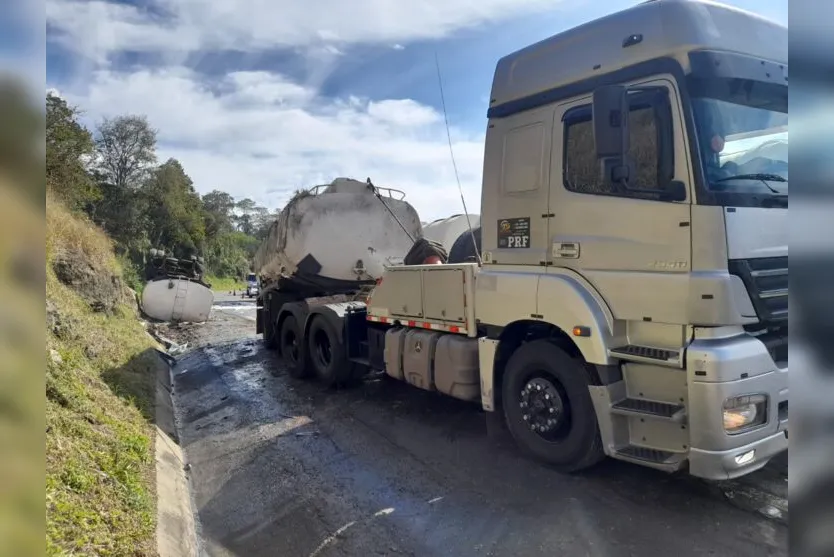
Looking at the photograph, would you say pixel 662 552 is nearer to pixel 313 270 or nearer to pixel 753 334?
pixel 753 334

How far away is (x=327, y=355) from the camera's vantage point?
27.1 ft

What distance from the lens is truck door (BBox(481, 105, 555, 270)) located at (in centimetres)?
462

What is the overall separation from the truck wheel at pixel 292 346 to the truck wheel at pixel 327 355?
33 centimetres

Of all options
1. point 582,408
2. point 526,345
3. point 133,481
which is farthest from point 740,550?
point 133,481

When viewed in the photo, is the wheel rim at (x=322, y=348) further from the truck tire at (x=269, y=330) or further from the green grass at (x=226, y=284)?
the green grass at (x=226, y=284)

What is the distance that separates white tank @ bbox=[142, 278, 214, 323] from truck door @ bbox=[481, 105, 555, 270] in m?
14.5

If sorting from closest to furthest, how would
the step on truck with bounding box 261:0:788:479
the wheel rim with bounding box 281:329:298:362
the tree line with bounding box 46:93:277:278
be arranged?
1. the step on truck with bounding box 261:0:788:479
2. the wheel rim with bounding box 281:329:298:362
3. the tree line with bounding box 46:93:277:278

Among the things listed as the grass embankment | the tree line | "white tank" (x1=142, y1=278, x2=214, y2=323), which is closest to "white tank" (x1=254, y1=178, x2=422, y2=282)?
the grass embankment

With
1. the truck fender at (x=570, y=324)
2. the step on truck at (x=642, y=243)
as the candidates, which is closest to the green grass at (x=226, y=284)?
the truck fender at (x=570, y=324)

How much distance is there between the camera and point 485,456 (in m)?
5.07

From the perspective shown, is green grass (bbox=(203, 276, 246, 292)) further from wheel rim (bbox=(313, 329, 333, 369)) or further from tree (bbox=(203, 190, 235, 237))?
wheel rim (bbox=(313, 329, 333, 369))

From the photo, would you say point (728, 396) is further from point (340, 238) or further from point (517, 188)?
point (340, 238)

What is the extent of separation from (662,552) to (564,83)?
350cm

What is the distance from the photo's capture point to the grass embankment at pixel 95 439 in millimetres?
3156
